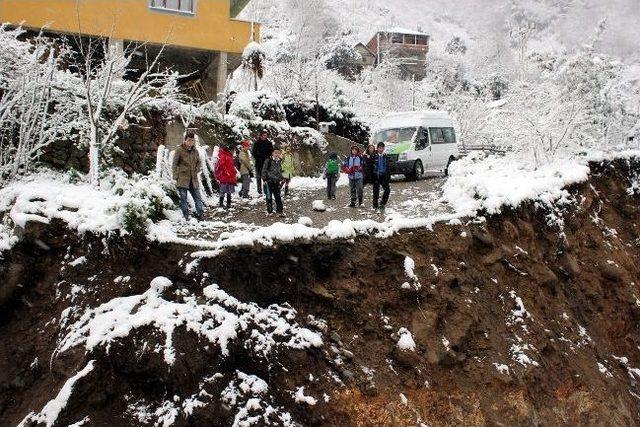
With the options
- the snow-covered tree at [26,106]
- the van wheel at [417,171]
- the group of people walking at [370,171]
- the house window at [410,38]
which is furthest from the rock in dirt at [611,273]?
the house window at [410,38]

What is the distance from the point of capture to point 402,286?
322 inches

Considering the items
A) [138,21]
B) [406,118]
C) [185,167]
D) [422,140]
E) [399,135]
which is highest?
[138,21]

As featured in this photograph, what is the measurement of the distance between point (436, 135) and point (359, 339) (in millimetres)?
11164

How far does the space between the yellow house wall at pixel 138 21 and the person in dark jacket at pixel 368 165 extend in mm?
6344

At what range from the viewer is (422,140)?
643 inches

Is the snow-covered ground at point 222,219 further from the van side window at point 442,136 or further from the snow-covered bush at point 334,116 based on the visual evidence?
the snow-covered bush at point 334,116

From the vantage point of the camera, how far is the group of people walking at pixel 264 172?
9.18 metres

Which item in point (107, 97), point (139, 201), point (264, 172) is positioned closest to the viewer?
point (139, 201)

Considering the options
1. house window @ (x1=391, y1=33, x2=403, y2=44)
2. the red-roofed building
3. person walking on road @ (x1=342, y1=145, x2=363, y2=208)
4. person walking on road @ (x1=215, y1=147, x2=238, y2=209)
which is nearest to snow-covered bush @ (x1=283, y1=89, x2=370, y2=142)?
person walking on road @ (x1=342, y1=145, x2=363, y2=208)

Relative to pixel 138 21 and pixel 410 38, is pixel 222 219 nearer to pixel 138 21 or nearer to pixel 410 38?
pixel 138 21

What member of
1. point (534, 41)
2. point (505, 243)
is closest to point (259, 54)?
point (505, 243)

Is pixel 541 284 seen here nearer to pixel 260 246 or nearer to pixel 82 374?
pixel 260 246

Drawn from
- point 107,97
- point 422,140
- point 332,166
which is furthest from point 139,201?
point 422,140

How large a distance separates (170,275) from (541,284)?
7.05 m
